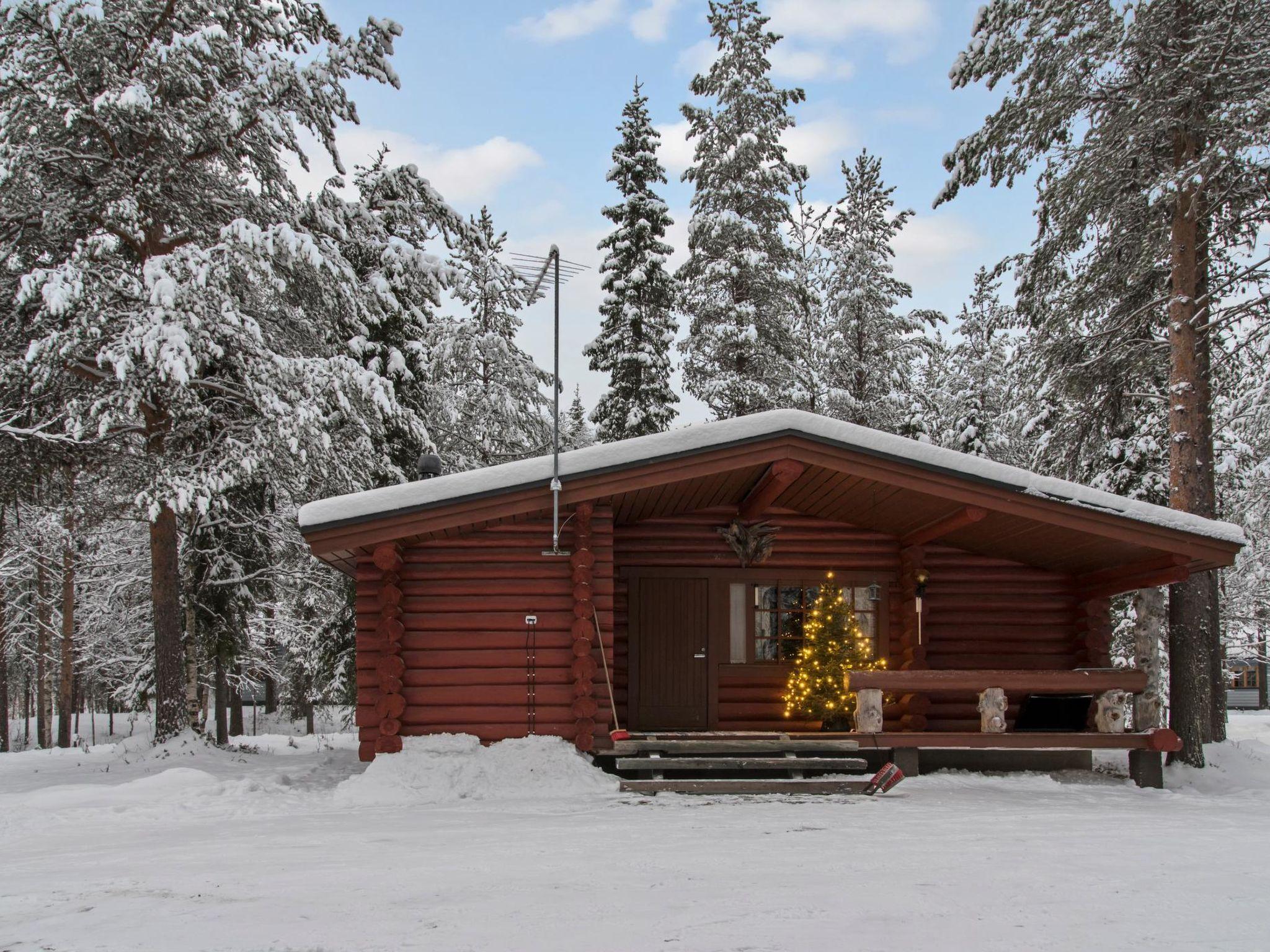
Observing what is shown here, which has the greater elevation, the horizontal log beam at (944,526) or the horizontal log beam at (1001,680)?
the horizontal log beam at (944,526)

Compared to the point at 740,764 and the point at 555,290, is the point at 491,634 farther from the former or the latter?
the point at 555,290

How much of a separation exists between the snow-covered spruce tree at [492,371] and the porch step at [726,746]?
12.1m

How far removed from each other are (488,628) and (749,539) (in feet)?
11.7

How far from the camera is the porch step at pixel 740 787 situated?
9.61 m

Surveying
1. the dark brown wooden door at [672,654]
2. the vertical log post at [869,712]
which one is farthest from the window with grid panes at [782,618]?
the vertical log post at [869,712]

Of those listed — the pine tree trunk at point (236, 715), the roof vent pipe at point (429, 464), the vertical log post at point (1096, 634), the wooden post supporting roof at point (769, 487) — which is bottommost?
the pine tree trunk at point (236, 715)

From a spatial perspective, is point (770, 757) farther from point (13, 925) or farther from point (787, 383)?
point (787, 383)

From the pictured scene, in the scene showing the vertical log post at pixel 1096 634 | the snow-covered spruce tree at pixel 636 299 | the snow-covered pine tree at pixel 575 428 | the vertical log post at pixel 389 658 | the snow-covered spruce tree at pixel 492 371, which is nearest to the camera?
the vertical log post at pixel 389 658

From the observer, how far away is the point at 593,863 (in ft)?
21.3

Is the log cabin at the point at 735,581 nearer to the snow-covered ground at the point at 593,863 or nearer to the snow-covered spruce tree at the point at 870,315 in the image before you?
the snow-covered ground at the point at 593,863

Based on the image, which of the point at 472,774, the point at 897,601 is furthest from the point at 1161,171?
the point at 472,774

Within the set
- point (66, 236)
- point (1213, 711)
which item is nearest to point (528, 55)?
point (66, 236)

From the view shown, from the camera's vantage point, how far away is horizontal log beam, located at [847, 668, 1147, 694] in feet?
34.2

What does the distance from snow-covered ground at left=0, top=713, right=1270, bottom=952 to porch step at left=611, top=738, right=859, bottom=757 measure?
493 mm
